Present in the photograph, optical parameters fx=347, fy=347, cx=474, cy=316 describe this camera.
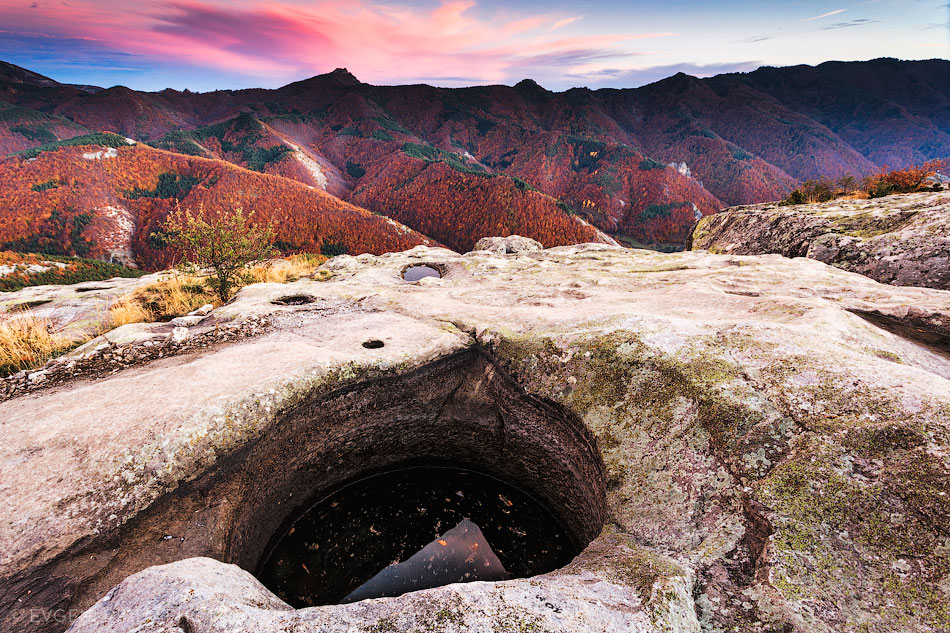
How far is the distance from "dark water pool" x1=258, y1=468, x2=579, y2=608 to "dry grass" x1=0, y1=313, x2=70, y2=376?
800 cm

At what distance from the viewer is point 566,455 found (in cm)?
753

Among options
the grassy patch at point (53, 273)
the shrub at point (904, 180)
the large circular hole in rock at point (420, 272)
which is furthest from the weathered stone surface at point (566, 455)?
the grassy patch at point (53, 273)

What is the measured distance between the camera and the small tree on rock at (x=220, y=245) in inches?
557

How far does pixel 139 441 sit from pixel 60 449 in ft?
3.26

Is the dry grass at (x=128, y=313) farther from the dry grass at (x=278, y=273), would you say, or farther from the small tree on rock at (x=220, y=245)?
the dry grass at (x=278, y=273)

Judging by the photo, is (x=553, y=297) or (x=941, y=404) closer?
(x=941, y=404)

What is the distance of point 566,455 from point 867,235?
16427 millimetres

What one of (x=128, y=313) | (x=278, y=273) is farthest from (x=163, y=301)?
(x=278, y=273)

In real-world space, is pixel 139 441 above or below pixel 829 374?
below

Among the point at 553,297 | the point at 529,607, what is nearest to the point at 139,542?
the point at 529,607

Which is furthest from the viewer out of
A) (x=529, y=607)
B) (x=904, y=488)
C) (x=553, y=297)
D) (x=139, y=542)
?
(x=553, y=297)

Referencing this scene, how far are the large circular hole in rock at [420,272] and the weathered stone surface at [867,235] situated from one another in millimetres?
17505

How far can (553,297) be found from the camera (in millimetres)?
12203

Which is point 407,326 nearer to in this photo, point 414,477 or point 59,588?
point 414,477
